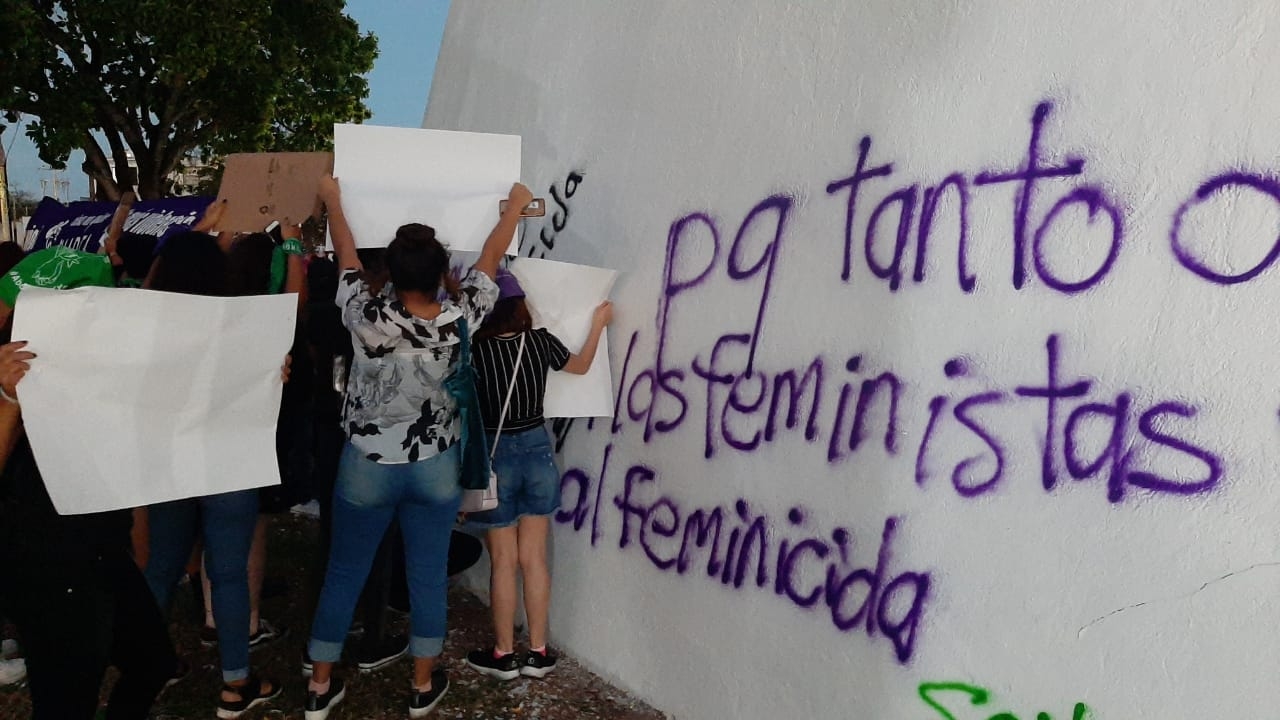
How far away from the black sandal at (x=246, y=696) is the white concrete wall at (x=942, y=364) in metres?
1.26

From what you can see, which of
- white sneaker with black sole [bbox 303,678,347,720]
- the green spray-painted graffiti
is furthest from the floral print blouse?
the green spray-painted graffiti

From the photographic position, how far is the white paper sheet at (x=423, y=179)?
3.48 metres

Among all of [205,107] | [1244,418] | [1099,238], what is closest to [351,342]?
[1099,238]

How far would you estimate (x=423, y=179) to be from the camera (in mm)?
3551

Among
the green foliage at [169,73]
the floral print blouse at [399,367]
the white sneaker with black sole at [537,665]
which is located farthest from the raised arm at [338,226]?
the green foliage at [169,73]

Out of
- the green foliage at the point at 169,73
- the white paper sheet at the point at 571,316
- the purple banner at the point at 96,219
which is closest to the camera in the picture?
the white paper sheet at the point at 571,316

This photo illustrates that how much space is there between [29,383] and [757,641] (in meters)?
2.33

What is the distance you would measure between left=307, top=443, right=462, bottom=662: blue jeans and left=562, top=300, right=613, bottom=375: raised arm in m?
0.70

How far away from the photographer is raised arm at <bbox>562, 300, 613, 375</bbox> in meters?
3.76

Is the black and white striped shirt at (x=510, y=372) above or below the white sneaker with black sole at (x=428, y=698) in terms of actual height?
above

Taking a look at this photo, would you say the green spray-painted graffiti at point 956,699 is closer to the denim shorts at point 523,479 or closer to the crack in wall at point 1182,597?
the crack in wall at point 1182,597

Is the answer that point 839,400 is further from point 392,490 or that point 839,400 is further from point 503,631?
point 503,631

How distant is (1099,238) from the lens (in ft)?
7.48

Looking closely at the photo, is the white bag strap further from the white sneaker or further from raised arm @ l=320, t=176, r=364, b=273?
the white sneaker
